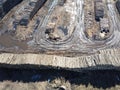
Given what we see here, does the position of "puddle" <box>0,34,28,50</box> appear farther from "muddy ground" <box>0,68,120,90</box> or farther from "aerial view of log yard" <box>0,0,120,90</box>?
"muddy ground" <box>0,68,120,90</box>

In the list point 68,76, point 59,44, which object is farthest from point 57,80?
point 59,44

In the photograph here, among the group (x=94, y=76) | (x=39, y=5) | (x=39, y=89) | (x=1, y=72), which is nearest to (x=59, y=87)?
(x=39, y=89)

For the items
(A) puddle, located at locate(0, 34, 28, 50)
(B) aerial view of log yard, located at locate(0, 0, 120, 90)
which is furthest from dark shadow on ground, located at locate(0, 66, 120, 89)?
(A) puddle, located at locate(0, 34, 28, 50)

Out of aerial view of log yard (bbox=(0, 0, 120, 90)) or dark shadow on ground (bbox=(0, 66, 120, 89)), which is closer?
dark shadow on ground (bbox=(0, 66, 120, 89))

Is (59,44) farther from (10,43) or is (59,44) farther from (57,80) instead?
(57,80)

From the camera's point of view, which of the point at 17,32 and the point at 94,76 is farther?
the point at 17,32

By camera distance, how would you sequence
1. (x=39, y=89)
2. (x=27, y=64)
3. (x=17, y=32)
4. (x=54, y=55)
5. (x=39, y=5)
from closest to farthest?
(x=39, y=89), (x=27, y=64), (x=54, y=55), (x=17, y=32), (x=39, y=5)

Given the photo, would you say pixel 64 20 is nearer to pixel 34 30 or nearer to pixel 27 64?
pixel 34 30
